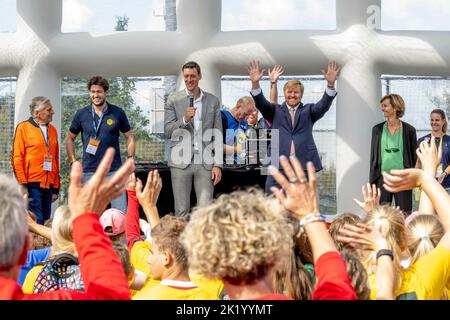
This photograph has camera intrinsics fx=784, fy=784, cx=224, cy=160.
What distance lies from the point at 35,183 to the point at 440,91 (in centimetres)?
447

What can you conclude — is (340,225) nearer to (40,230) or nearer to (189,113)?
(40,230)

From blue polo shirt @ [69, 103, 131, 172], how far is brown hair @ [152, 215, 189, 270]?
12.9ft

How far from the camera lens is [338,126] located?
25.1 ft

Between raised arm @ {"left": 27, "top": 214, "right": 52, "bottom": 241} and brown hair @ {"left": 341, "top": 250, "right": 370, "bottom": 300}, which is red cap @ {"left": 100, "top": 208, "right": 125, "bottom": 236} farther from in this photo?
brown hair @ {"left": 341, "top": 250, "right": 370, "bottom": 300}

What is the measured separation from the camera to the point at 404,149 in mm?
6699

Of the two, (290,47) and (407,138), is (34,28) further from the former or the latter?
(407,138)

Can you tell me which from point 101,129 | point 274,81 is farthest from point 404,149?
point 101,129

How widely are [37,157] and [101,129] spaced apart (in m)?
0.60

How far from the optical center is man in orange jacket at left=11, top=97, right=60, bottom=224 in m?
6.74

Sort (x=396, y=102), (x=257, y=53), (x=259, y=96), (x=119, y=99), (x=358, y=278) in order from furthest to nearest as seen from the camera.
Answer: (x=119, y=99) < (x=257, y=53) < (x=396, y=102) < (x=259, y=96) < (x=358, y=278)

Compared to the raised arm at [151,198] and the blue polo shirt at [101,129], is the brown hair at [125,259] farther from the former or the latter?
the blue polo shirt at [101,129]

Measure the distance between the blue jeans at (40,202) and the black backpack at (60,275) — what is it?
4042 mm

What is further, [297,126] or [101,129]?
[101,129]
